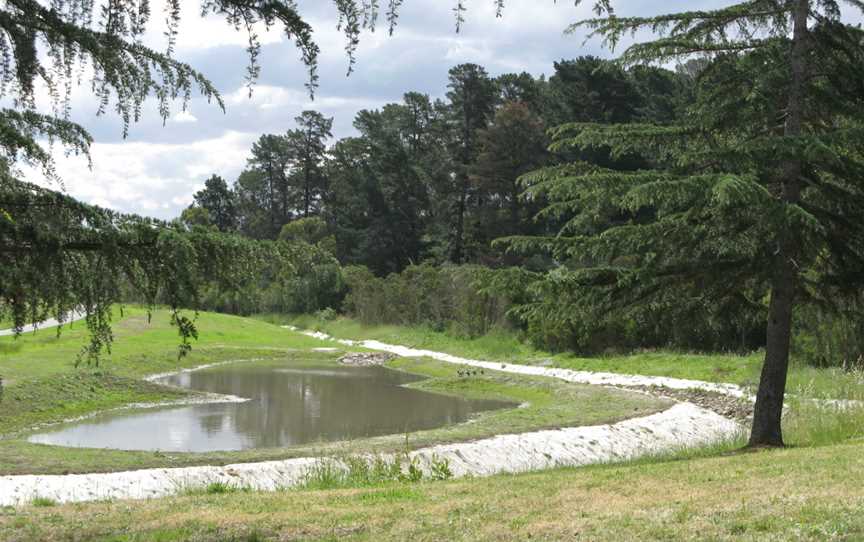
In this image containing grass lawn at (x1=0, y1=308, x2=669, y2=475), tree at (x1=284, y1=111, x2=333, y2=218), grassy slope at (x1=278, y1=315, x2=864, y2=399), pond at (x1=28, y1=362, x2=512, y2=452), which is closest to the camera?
grass lawn at (x1=0, y1=308, x2=669, y2=475)

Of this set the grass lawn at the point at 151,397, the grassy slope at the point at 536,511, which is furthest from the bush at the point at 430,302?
the grassy slope at the point at 536,511

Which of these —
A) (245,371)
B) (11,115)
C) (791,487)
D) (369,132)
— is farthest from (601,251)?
(369,132)

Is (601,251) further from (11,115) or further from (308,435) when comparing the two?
(308,435)

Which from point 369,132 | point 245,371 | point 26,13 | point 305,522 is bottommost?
point 245,371

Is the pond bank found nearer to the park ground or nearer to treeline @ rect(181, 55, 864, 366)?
the park ground

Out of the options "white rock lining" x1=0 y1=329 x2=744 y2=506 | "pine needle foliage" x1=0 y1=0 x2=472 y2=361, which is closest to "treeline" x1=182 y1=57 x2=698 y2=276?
"white rock lining" x1=0 y1=329 x2=744 y2=506

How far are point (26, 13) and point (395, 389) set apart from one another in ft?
72.3

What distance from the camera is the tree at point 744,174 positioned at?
9961mm

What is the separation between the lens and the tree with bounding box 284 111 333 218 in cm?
8344

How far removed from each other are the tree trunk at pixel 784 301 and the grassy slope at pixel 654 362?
143 inches

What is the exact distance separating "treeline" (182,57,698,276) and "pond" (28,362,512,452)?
8686 mm

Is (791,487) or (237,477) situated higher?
(791,487)

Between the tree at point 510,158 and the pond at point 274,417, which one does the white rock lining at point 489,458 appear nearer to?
the pond at point 274,417

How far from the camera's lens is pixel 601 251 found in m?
10.4
